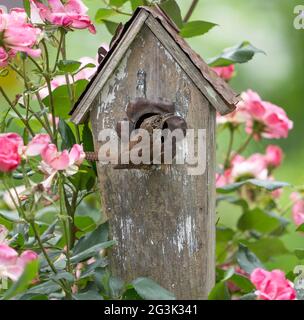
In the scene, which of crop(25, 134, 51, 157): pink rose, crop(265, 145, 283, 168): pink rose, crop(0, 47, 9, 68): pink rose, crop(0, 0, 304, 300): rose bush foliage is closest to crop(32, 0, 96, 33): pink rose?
crop(0, 0, 304, 300): rose bush foliage

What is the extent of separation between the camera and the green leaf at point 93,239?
1.69m

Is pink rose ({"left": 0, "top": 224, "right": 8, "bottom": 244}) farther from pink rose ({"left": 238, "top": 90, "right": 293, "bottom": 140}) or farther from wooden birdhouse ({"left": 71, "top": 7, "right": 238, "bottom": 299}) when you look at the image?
pink rose ({"left": 238, "top": 90, "right": 293, "bottom": 140})

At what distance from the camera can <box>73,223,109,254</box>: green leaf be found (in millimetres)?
1686

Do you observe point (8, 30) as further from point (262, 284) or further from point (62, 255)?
point (262, 284)

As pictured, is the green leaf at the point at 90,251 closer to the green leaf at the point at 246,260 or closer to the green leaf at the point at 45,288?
the green leaf at the point at 45,288

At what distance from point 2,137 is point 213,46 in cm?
277

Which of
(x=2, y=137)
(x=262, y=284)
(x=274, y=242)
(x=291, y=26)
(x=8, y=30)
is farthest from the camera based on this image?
(x=291, y=26)

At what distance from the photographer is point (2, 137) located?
1.48m

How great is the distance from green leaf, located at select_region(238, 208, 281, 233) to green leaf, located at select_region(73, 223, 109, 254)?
628 mm

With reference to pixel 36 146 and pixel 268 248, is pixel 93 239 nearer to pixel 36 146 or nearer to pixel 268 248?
pixel 36 146

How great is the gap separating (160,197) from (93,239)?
15 centimetres

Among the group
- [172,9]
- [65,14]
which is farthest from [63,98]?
[172,9]

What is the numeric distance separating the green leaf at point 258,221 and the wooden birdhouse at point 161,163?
497 mm

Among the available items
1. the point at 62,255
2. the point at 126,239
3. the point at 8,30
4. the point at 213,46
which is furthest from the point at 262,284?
the point at 213,46
